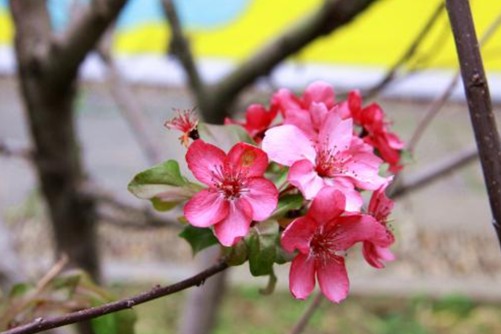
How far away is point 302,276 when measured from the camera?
422mm

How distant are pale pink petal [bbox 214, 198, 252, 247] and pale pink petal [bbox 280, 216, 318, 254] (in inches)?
0.8

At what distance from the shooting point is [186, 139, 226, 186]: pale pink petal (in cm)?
43

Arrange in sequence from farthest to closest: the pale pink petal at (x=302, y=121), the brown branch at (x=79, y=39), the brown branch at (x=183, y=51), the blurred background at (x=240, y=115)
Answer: the blurred background at (x=240, y=115) < the brown branch at (x=183, y=51) < the brown branch at (x=79, y=39) < the pale pink petal at (x=302, y=121)

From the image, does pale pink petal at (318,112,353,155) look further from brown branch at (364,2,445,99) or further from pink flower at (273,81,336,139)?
brown branch at (364,2,445,99)

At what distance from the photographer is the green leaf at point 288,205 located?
1.44 feet

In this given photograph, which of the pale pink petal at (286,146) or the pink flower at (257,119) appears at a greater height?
the pink flower at (257,119)

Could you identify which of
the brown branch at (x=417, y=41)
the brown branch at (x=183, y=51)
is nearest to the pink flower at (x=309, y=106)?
the brown branch at (x=417, y=41)

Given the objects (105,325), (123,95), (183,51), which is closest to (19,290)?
(105,325)

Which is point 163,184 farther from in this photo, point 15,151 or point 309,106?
point 15,151

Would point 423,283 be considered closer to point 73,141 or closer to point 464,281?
point 464,281

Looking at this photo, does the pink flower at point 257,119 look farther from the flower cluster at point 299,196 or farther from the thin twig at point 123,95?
the thin twig at point 123,95

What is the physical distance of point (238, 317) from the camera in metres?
2.67

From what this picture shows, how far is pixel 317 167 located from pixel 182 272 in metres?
2.47

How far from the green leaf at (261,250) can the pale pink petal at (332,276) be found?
1.1 inches
